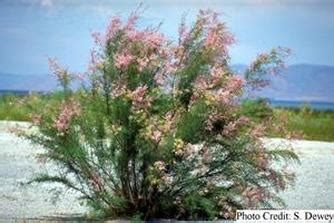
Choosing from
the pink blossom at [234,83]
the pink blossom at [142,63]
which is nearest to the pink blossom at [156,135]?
the pink blossom at [142,63]

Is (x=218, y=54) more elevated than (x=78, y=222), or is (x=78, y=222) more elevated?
(x=218, y=54)

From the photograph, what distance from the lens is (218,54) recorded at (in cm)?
680

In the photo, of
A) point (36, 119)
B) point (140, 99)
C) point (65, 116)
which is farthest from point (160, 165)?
point (36, 119)

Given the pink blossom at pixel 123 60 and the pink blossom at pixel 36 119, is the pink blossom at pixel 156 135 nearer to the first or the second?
the pink blossom at pixel 123 60

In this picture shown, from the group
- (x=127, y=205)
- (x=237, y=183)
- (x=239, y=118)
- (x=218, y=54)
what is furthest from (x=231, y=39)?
(x=127, y=205)

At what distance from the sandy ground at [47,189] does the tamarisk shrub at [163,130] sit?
0.45 m

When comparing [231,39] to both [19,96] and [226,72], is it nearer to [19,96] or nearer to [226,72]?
[226,72]

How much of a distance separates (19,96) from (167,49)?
1446 millimetres

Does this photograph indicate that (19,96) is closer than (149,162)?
No

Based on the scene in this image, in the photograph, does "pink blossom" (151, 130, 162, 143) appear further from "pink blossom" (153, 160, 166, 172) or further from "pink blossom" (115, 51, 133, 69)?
"pink blossom" (115, 51, 133, 69)

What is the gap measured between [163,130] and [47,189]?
3228 millimetres

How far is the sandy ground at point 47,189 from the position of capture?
798cm

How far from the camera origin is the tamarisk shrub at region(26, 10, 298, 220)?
21.5ft

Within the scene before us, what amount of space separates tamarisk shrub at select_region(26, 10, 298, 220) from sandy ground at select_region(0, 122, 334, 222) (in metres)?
0.45
